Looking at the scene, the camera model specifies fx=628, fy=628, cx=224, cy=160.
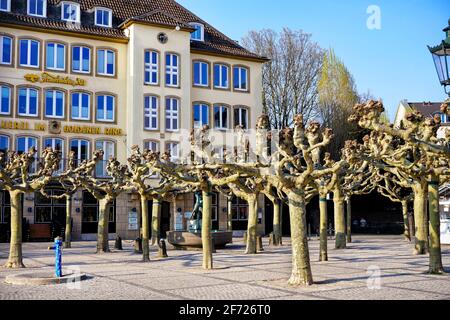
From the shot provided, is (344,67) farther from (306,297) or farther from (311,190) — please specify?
(306,297)

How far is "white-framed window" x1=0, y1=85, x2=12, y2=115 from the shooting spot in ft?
131

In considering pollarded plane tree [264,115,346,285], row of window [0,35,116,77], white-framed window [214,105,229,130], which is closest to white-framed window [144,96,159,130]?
row of window [0,35,116,77]

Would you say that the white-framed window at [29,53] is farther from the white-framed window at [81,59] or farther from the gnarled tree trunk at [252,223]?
the gnarled tree trunk at [252,223]

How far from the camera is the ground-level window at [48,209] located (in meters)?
40.7

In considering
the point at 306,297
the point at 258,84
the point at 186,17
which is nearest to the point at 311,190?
the point at 306,297

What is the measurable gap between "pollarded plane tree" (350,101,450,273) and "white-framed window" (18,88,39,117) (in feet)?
83.7

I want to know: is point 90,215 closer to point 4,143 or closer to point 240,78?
point 4,143

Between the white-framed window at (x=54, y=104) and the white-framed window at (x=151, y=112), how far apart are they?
5623mm

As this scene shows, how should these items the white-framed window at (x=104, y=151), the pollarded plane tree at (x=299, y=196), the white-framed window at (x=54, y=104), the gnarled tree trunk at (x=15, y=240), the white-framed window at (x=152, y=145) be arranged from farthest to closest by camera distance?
1. the white-framed window at (x=152, y=145)
2. the white-framed window at (x=104, y=151)
3. the white-framed window at (x=54, y=104)
4. the gnarled tree trunk at (x=15, y=240)
5. the pollarded plane tree at (x=299, y=196)

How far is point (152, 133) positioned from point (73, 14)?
975cm

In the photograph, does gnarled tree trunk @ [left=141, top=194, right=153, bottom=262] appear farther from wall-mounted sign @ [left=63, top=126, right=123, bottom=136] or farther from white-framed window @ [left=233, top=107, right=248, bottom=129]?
white-framed window @ [left=233, top=107, right=248, bottom=129]

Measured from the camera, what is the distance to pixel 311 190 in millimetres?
30094

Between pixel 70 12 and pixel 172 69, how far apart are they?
26.1 feet

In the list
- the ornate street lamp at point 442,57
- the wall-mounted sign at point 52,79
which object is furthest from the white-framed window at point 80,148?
the ornate street lamp at point 442,57
